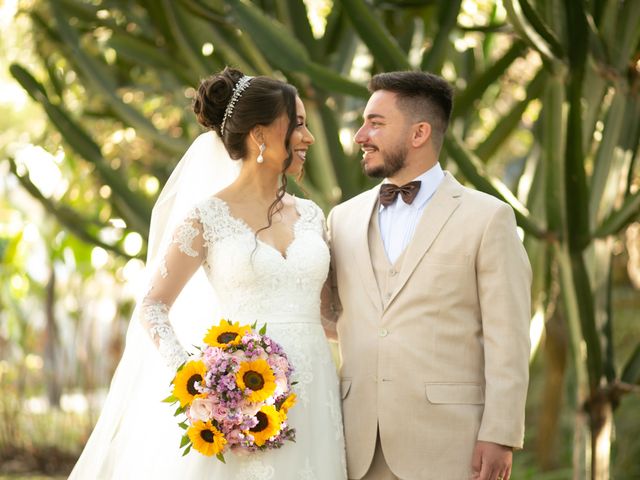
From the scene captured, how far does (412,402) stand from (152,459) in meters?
0.95

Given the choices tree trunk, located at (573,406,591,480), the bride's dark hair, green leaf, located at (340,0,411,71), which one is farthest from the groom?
tree trunk, located at (573,406,591,480)

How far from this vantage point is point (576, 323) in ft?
16.6

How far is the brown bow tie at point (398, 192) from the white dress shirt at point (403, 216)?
0.03 meters

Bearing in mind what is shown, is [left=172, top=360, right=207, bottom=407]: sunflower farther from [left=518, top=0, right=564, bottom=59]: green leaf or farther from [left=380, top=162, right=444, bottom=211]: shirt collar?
[left=518, top=0, right=564, bottom=59]: green leaf

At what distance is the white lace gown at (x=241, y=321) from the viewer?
3.44 metres

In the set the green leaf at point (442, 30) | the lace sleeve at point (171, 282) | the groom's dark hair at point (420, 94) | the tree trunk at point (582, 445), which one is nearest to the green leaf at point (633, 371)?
the tree trunk at point (582, 445)

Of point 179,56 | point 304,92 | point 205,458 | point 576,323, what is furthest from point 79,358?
point 205,458

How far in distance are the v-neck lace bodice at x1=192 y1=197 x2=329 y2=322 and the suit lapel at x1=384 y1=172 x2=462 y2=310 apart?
0.33 meters

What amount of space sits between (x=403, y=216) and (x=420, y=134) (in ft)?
1.02

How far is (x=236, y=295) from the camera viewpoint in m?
3.64

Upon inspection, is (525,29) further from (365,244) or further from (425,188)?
(365,244)

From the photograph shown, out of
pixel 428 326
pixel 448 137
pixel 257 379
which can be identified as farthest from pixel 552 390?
pixel 257 379

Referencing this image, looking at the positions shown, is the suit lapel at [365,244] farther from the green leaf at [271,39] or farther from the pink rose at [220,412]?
the green leaf at [271,39]

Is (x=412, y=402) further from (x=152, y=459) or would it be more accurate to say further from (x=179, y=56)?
(x=179, y=56)
